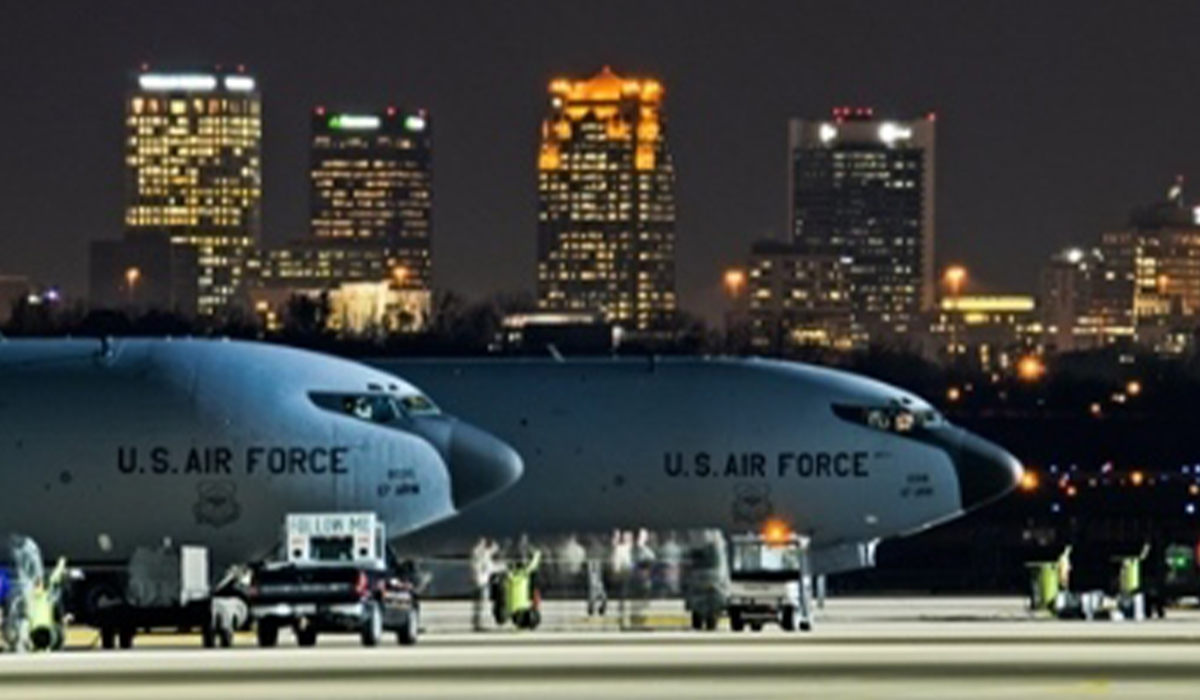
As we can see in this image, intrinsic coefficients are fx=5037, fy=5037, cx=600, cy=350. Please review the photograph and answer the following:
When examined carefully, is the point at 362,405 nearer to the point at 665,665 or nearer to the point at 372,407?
the point at 372,407

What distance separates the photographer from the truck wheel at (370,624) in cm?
8494

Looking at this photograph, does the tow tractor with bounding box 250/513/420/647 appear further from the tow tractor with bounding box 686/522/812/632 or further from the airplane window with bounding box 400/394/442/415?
the airplane window with bounding box 400/394/442/415

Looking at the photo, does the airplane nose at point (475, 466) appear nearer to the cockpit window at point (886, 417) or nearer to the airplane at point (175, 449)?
the airplane at point (175, 449)

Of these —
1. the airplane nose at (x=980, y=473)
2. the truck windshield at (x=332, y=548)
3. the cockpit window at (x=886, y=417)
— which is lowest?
the truck windshield at (x=332, y=548)

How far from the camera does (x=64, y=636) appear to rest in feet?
294

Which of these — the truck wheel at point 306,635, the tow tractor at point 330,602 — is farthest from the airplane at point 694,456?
the truck wheel at point 306,635

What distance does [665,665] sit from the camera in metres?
75.2

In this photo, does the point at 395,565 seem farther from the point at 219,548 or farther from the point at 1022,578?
the point at 1022,578

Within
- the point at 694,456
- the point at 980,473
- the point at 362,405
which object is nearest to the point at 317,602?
the point at 362,405

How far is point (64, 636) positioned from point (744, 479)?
2278 cm

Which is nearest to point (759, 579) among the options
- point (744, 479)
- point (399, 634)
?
point (399, 634)

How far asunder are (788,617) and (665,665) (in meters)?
16.7

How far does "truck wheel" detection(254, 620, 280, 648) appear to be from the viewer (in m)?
85.4

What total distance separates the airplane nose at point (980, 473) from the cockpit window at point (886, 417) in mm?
1096
